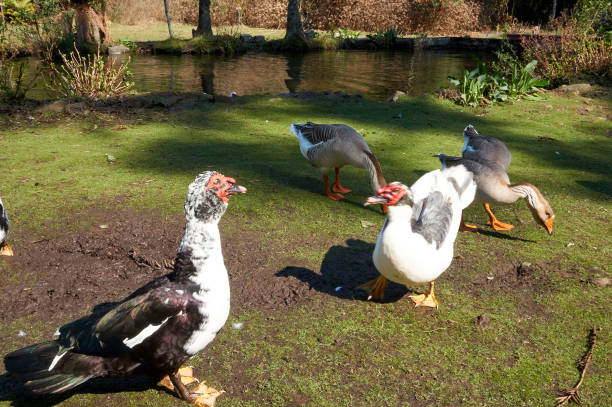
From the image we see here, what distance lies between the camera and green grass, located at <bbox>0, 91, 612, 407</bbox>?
10.2 ft

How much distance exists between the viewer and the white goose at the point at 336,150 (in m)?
5.47

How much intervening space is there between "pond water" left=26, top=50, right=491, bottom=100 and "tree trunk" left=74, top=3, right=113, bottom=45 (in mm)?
2539

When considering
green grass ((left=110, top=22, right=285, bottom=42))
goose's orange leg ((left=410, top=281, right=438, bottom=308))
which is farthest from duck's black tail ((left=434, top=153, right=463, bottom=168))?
green grass ((left=110, top=22, right=285, bottom=42))

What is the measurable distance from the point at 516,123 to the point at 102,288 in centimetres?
830

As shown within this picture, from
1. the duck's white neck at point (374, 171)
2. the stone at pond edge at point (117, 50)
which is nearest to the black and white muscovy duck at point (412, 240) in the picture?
the duck's white neck at point (374, 171)

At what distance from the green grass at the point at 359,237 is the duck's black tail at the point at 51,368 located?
319 millimetres

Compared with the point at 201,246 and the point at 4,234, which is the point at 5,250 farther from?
the point at 201,246

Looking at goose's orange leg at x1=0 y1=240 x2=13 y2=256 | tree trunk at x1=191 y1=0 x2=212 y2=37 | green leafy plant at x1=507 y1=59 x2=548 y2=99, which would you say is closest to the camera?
goose's orange leg at x1=0 y1=240 x2=13 y2=256

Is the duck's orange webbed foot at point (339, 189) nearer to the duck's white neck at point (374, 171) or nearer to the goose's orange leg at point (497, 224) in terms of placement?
the duck's white neck at point (374, 171)

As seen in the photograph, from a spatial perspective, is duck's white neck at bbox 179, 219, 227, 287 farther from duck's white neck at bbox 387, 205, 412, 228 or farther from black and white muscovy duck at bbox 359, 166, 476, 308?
duck's white neck at bbox 387, 205, 412, 228

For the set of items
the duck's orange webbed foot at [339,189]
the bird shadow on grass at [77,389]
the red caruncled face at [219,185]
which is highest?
the red caruncled face at [219,185]

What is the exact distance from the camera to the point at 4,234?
4.09m

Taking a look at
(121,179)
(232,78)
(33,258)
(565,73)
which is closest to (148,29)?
(232,78)

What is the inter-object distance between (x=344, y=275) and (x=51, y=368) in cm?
235
